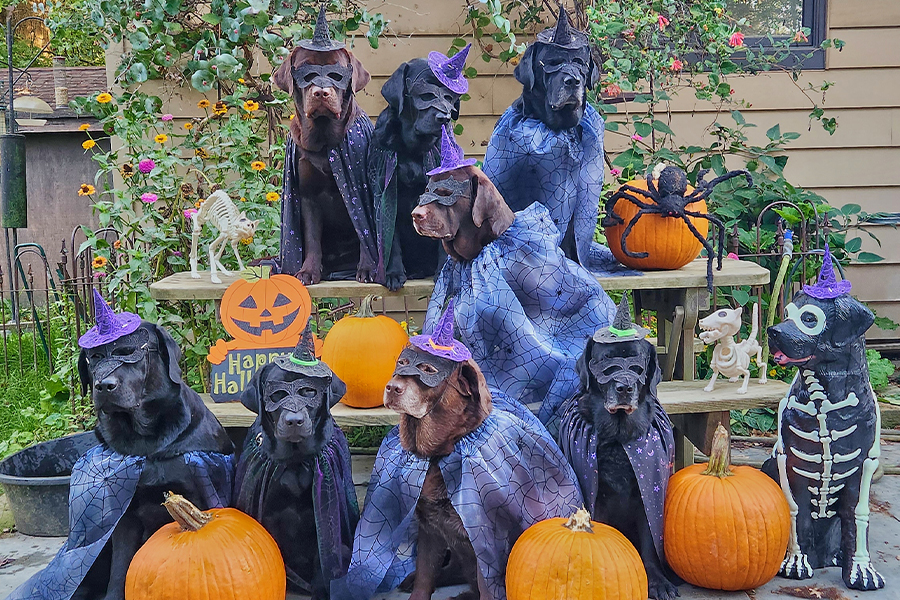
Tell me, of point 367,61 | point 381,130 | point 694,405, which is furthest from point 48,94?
point 694,405

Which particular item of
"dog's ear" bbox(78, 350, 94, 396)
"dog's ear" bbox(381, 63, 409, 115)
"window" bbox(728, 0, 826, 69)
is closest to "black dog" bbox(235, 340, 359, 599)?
"dog's ear" bbox(78, 350, 94, 396)

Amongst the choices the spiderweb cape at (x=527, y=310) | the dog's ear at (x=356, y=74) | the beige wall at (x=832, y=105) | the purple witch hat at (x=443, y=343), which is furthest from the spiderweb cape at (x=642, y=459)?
the beige wall at (x=832, y=105)

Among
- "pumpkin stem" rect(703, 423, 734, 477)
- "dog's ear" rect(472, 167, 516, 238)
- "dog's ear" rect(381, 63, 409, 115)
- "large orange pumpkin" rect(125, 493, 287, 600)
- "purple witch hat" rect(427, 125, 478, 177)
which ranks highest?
"dog's ear" rect(381, 63, 409, 115)

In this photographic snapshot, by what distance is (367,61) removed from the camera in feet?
20.1

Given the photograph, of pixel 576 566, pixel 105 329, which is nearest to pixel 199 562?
pixel 105 329

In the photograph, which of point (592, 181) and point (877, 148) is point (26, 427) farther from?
point (877, 148)

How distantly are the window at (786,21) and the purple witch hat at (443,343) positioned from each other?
4.54 m

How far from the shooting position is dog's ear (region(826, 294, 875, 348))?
120 inches

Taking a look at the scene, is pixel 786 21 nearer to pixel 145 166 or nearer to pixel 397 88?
pixel 397 88

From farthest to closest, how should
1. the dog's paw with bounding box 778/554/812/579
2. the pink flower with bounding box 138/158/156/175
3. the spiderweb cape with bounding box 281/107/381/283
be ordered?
the pink flower with bounding box 138/158/156/175, the spiderweb cape with bounding box 281/107/381/283, the dog's paw with bounding box 778/554/812/579

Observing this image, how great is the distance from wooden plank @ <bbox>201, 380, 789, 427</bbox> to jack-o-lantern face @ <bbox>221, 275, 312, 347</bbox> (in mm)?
321

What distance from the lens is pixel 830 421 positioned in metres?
3.12

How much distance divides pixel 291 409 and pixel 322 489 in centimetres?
38

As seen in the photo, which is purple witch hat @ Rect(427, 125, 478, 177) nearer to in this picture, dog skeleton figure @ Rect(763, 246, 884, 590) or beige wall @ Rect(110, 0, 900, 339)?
dog skeleton figure @ Rect(763, 246, 884, 590)
